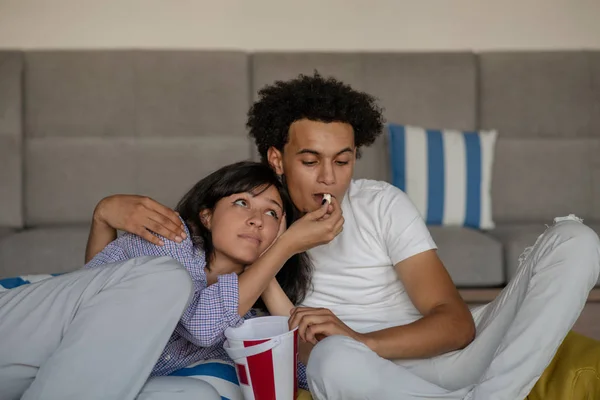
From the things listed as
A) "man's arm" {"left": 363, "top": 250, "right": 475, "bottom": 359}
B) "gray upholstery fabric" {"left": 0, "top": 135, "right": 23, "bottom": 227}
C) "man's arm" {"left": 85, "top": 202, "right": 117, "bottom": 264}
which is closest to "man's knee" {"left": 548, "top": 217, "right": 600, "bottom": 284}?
"man's arm" {"left": 363, "top": 250, "right": 475, "bottom": 359}

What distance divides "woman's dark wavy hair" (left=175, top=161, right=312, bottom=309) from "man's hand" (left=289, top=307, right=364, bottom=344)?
0.36 meters

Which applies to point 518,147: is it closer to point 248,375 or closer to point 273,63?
point 273,63

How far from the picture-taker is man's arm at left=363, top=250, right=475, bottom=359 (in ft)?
5.79

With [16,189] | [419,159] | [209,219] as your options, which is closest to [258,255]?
[209,219]

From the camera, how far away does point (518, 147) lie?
139 inches

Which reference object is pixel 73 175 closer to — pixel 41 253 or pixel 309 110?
pixel 41 253

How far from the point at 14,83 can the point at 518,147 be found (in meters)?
2.24

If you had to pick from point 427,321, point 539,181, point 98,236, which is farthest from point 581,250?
point 539,181

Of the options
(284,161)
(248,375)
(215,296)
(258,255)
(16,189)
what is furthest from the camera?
(16,189)

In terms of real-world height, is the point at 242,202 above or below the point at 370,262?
above

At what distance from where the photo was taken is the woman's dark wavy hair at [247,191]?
2.01m

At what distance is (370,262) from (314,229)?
10.4 inches

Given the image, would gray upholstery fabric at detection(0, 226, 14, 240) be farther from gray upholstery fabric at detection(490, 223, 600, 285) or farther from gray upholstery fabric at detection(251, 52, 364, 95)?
gray upholstery fabric at detection(490, 223, 600, 285)

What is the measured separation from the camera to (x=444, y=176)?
3.34 m
